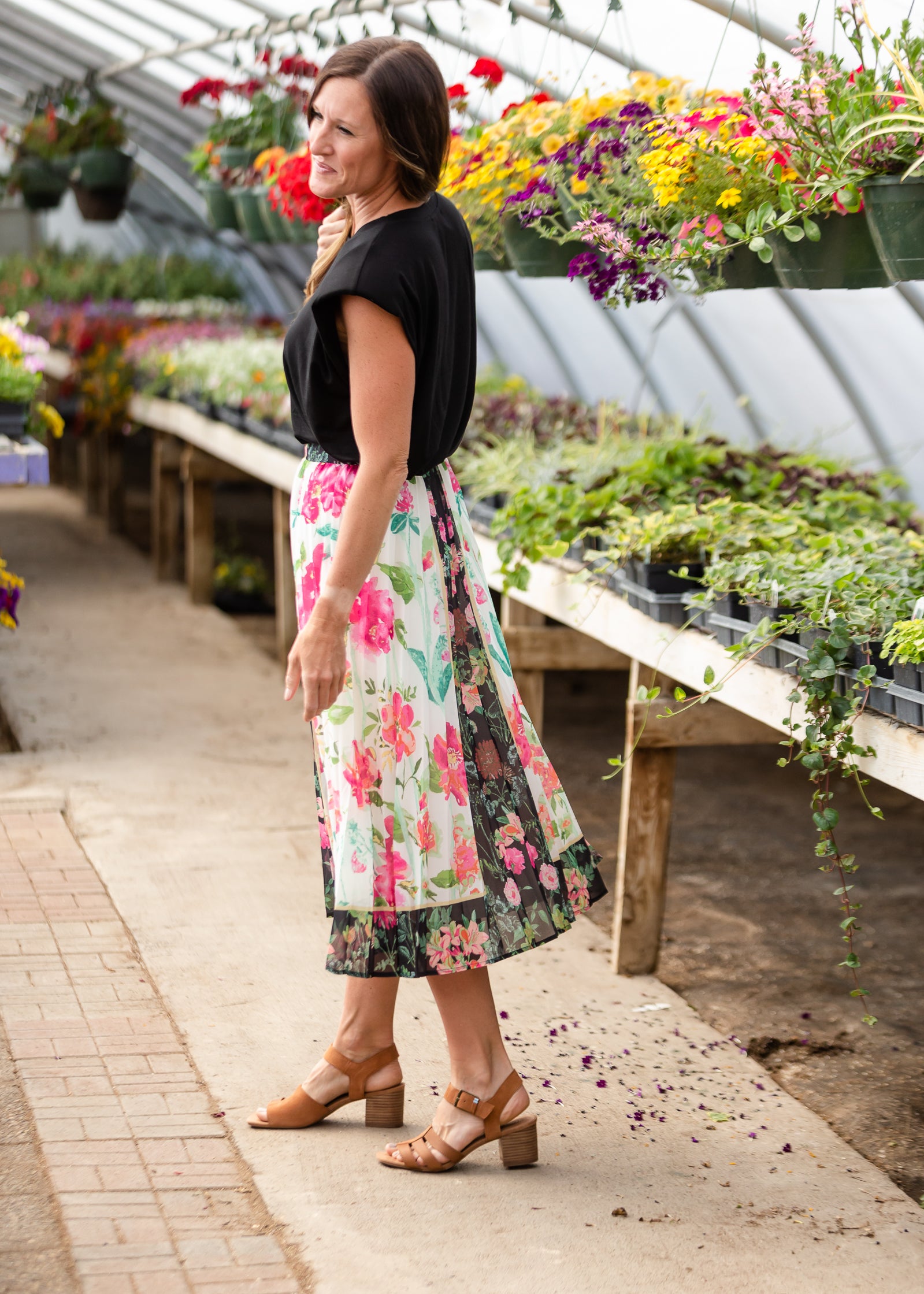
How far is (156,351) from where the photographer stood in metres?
8.25

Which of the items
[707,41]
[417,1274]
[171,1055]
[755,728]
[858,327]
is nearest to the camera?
[417,1274]

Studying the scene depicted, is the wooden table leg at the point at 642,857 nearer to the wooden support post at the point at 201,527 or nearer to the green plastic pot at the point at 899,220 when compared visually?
the green plastic pot at the point at 899,220

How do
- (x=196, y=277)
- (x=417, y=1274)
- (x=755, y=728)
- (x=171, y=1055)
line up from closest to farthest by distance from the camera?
(x=417, y=1274) < (x=171, y=1055) < (x=755, y=728) < (x=196, y=277)

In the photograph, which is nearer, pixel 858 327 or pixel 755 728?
pixel 755 728

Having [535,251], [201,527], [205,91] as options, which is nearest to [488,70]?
[535,251]

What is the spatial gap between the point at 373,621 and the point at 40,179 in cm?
870

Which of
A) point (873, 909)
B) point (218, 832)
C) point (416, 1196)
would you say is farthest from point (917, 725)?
point (218, 832)

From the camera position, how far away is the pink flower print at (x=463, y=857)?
7.39 feet

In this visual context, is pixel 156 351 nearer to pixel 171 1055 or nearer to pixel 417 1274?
pixel 171 1055

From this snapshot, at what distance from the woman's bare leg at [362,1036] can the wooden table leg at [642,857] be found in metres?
0.98

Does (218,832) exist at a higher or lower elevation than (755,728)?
lower

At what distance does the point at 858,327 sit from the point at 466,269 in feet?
9.48

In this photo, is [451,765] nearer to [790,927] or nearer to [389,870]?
[389,870]

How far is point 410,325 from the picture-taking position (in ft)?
6.81
